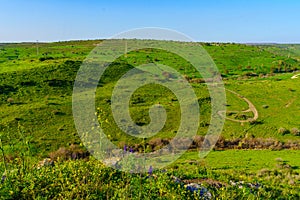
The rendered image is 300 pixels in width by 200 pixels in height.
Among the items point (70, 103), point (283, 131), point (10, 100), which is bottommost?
point (283, 131)

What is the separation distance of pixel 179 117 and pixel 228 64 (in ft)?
182

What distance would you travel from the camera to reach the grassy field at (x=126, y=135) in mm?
7469

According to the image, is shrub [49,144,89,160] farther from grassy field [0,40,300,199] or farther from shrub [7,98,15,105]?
shrub [7,98,15,105]

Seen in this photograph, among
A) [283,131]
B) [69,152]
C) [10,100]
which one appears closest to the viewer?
[69,152]

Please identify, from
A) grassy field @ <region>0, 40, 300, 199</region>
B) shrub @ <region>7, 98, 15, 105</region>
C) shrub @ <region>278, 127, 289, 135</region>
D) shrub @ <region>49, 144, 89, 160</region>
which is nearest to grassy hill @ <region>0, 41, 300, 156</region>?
shrub @ <region>7, 98, 15, 105</region>

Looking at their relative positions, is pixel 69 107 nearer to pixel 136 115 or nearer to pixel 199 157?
pixel 136 115

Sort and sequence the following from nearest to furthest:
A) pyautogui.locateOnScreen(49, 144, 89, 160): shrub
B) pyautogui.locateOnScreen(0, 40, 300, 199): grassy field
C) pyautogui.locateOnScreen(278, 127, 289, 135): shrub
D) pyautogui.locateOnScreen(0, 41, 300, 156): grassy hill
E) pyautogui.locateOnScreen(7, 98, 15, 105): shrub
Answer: pyautogui.locateOnScreen(0, 40, 300, 199): grassy field, pyautogui.locateOnScreen(49, 144, 89, 160): shrub, pyautogui.locateOnScreen(0, 41, 300, 156): grassy hill, pyautogui.locateOnScreen(278, 127, 289, 135): shrub, pyautogui.locateOnScreen(7, 98, 15, 105): shrub

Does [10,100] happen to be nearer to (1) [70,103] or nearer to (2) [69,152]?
(1) [70,103]

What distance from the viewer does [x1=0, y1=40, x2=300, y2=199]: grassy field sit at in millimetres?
7469

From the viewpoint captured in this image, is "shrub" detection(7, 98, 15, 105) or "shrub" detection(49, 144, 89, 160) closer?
"shrub" detection(49, 144, 89, 160)

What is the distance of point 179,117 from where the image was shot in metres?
39.4

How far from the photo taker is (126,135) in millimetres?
33562

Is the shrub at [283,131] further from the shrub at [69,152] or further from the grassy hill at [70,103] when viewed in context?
the shrub at [69,152]

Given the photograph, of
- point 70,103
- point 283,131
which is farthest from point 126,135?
point 283,131
